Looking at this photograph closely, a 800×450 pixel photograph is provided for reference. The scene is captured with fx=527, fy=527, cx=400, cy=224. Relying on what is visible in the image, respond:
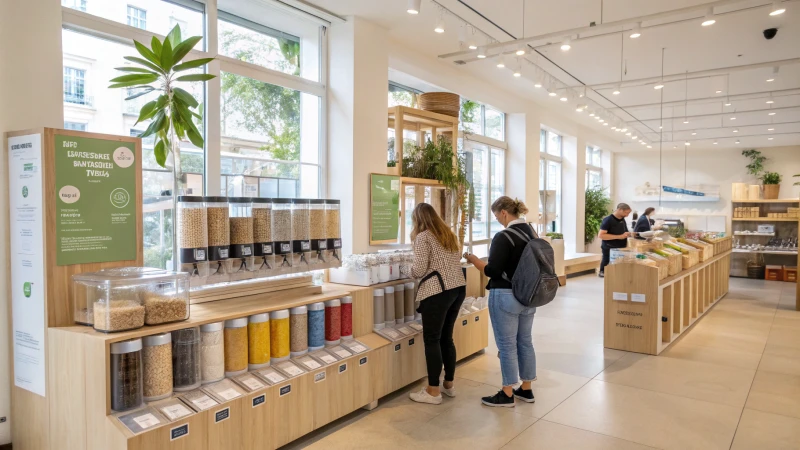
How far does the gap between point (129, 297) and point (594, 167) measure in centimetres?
1545

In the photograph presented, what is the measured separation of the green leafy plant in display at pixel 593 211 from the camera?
14258 mm

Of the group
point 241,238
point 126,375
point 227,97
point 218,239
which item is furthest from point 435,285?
point 227,97

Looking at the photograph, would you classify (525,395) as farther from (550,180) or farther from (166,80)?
(550,180)

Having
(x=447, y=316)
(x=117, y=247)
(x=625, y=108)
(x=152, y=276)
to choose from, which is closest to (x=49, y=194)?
(x=117, y=247)

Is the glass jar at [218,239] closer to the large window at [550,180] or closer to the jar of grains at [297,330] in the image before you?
the jar of grains at [297,330]

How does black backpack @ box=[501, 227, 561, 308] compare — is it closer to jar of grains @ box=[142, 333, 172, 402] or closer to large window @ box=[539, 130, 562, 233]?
jar of grains @ box=[142, 333, 172, 402]

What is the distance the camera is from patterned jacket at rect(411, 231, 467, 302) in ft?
12.6

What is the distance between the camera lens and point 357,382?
3701 millimetres

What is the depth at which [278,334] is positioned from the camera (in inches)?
130

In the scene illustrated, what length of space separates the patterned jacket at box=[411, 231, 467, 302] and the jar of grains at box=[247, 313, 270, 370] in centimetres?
116

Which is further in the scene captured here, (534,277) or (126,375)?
(534,277)

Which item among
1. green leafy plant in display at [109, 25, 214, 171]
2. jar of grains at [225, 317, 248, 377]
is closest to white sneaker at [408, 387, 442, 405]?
jar of grains at [225, 317, 248, 377]

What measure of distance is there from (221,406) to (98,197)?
50.7 inches

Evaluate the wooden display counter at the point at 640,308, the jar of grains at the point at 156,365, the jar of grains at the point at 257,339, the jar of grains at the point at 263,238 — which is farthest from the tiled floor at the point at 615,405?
the jar of grains at the point at 263,238
